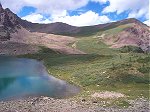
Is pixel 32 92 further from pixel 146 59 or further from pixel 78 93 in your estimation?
pixel 146 59

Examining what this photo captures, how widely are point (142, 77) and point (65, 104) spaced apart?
137 ft

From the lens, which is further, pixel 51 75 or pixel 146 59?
pixel 146 59

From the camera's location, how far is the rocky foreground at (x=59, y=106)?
224 ft

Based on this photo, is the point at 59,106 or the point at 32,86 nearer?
the point at 59,106

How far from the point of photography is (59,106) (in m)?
71.5

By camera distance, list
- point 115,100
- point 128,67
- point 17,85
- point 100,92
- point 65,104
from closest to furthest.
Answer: point 65,104 → point 115,100 → point 100,92 → point 17,85 → point 128,67

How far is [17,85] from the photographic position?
337 feet

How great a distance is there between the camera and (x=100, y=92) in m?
88.2

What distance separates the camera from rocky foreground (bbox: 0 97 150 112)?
68188 mm

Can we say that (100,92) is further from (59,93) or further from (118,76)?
(118,76)

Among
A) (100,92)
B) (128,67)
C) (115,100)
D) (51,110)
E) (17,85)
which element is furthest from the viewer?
(128,67)

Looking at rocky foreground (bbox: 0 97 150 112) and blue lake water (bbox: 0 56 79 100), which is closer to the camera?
rocky foreground (bbox: 0 97 150 112)

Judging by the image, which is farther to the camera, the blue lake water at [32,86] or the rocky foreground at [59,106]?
the blue lake water at [32,86]

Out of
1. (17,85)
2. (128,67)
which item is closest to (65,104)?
(17,85)
